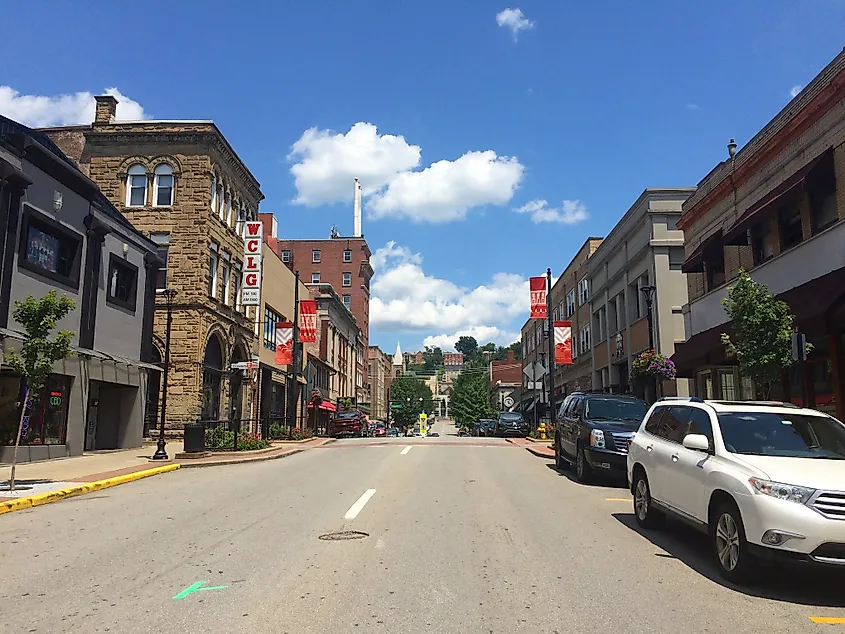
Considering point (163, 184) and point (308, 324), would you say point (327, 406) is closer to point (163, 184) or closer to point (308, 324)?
point (308, 324)

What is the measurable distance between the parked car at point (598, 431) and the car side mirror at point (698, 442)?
6.78 metres

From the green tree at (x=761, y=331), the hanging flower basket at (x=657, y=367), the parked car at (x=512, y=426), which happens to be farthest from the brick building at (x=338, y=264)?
the green tree at (x=761, y=331)

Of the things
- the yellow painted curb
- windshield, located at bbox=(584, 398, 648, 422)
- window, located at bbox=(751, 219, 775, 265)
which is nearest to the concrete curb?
the yellow painted curb

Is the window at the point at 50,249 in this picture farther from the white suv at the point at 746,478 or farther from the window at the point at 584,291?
the window at the point at 584,291

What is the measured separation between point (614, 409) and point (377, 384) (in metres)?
94.2

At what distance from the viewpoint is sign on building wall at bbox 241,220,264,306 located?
38.3 m

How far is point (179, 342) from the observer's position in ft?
110

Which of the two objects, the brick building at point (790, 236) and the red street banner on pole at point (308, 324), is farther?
the red street banner on pole at point (308, 324)

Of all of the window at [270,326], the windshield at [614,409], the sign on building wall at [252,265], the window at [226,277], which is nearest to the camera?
the windshield at [614,409]

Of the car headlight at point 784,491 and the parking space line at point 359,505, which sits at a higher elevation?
the car headlight at point 784,491

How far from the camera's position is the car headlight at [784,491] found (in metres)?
6.55

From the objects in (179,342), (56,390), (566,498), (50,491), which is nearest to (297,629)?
(566,498)

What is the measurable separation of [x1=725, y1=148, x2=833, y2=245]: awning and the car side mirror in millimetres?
11136

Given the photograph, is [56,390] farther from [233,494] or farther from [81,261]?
[233,494]
